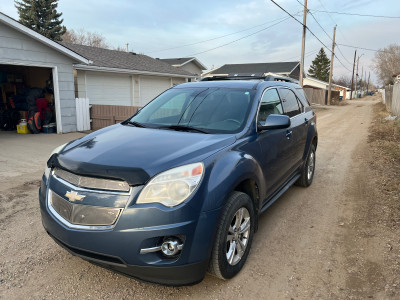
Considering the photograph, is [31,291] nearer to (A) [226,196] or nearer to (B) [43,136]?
(A) [226,196]

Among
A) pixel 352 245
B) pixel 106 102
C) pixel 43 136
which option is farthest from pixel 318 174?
pixel 106 102

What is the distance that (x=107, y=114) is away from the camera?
12.3 m

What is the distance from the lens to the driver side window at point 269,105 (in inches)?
142

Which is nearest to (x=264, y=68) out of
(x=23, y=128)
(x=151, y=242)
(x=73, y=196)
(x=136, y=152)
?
(x=23, y=128)

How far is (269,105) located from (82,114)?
10080mm

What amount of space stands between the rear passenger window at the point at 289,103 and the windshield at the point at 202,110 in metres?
0.96

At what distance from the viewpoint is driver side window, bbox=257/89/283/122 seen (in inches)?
142

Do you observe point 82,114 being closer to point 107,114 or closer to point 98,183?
point 107,114

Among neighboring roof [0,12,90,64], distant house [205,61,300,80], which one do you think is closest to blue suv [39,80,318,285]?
neighboring roof [0,12,90,64]

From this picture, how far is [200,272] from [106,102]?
1407 centimetres

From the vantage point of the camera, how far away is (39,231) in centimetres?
373

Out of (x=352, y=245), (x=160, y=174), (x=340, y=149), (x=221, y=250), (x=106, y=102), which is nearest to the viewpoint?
(x=160, y=174)

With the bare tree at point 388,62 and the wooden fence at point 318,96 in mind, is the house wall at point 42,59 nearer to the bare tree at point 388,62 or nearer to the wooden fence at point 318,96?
the wooden fence at point 318,96

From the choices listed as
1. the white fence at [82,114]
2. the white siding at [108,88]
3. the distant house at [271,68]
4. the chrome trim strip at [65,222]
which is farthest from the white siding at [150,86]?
the distant house at [271,68]
